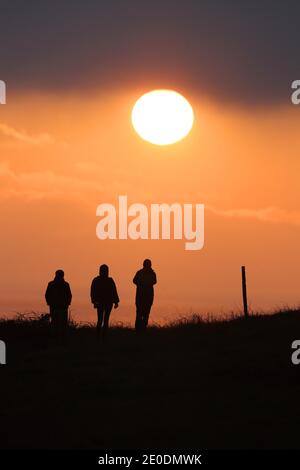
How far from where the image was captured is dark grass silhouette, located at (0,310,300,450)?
13.7m

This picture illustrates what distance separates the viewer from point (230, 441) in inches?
527

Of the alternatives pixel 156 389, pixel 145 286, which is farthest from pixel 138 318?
pixel 156 389

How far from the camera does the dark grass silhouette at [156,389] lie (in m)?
13.7

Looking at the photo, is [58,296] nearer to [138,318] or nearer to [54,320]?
[54,320]

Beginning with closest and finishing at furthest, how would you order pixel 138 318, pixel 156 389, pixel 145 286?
pixel 156 389 → pixel 145 286 → pixel 138 318

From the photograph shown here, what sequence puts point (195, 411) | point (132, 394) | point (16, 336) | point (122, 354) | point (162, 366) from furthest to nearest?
point (16, 336) → point (122, 354) → point (162, 366) → point (132, 394) → point (195, 411)

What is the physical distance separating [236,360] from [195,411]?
18.7 ft

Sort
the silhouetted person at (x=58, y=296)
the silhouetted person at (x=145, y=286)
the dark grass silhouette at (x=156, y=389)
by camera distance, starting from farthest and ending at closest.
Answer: the silhouetted person at (x=145, y=286)
the silhouetted person at (x=58, y=296)
the dark grass silhouette at (x=156, y=389)

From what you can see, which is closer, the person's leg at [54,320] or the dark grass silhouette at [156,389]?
the dark grass silhouette at [156,389]

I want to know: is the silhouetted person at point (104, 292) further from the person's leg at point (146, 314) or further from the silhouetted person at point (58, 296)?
the person's leg at point (146, 314)

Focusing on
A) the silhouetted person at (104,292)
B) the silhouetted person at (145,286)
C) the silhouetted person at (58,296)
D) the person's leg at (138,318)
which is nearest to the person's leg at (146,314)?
the silhouetted person at (145,286)

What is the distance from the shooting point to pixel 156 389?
17453 millimetres
